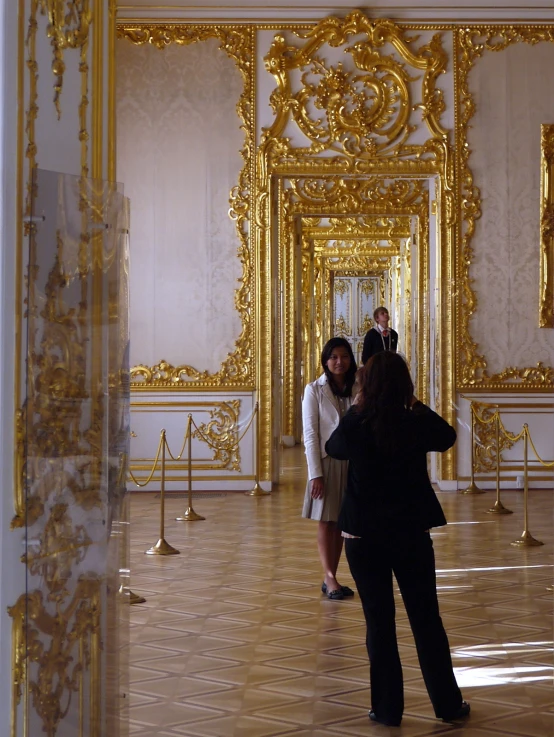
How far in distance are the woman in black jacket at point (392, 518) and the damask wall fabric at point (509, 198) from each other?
775cm

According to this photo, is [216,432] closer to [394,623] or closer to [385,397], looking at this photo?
[394,623]

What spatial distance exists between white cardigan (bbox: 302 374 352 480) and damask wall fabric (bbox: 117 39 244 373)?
5.66 meters

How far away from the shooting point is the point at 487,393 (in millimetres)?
11289

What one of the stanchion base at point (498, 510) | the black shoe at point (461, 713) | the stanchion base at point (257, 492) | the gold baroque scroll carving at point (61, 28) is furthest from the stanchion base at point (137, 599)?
the stanchion base at point (257, 492)

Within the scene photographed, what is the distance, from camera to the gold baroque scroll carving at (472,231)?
11188 millimetres

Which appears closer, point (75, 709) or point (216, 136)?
point (75, 709)

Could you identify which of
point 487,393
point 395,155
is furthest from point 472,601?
point 395,155

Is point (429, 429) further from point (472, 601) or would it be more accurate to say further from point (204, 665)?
point (472, 601)

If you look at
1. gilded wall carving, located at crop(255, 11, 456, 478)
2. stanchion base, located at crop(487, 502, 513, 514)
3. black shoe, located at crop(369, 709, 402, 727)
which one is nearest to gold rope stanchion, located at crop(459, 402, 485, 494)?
gilded wall carving, located at crop(255, 11, 456, 478)

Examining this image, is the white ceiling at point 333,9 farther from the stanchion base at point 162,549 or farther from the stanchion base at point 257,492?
the stanchion base at point 162,549

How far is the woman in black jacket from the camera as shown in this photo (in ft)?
12.2

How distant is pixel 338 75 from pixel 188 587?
6.99 m

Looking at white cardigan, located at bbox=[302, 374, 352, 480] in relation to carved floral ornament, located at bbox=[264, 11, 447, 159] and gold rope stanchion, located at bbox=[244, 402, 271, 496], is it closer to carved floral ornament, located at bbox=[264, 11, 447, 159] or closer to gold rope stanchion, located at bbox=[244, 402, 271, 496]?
gold rope stanchion, located at bbox=[244, 402, 271, 496]

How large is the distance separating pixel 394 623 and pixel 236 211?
809 centimetres
